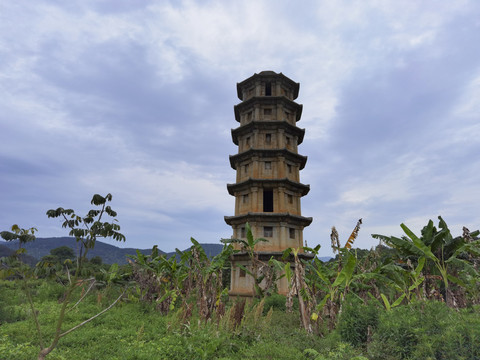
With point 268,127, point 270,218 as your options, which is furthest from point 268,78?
point 270,218

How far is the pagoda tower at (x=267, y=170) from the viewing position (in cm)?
2441

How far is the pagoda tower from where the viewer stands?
2441 cm

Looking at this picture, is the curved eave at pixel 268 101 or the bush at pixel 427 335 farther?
the curved eave at pixel 268 101

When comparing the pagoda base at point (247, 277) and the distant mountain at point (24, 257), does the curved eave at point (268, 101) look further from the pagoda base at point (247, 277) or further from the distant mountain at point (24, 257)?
the distant mountain at point (24, 257)

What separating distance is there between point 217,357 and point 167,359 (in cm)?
138

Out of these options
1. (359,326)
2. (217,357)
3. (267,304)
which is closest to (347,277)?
(359,326)

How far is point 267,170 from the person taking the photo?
88.8 feet

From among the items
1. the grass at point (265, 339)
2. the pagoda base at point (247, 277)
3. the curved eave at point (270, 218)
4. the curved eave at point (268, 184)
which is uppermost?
the curved eave at point (268, 184)

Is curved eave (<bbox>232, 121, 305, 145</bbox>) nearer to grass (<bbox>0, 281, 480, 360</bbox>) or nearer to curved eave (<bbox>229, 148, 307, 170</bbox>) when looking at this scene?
curved eave (<bbox>229, 148, 307, 170</bbox>)

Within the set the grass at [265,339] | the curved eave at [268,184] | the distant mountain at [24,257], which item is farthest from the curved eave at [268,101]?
the distant mountain at [24,257]

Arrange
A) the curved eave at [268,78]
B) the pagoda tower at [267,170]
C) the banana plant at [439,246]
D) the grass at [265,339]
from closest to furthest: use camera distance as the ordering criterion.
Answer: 1. the grass at [265,339]
2. the banana plant at [439,246]
3. the pagoda tower at [267,170]
4. the curved eave at [268,78]

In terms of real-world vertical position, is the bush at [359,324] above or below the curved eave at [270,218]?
below

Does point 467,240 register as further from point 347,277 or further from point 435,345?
point 435,345

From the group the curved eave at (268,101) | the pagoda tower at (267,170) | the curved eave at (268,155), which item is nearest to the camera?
the pagoda tower at (267,170)
